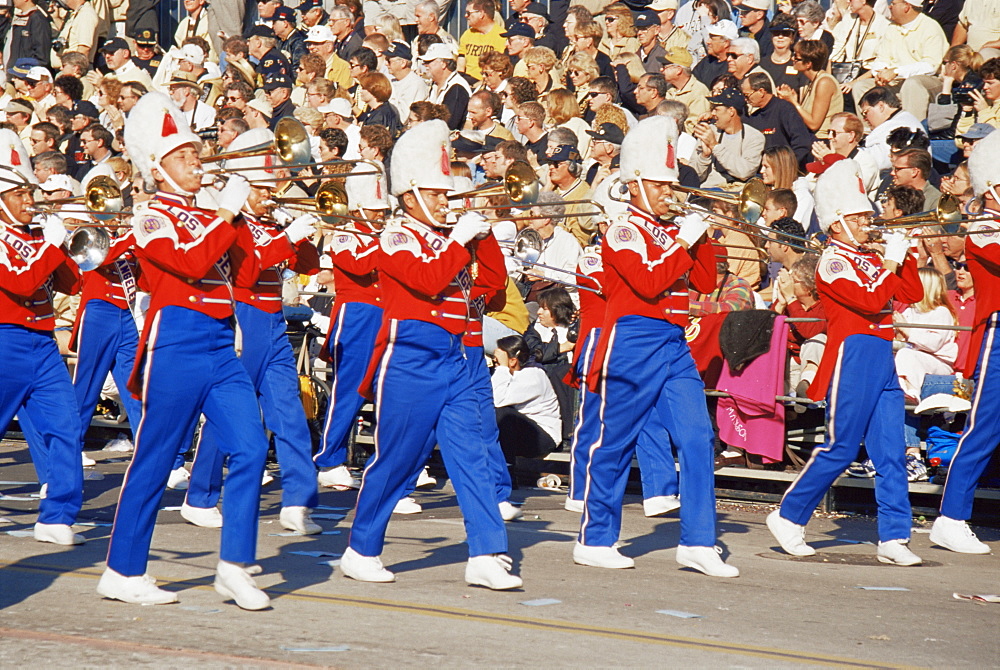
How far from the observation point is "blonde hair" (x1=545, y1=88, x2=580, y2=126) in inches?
534

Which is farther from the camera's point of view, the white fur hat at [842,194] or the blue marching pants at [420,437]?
the white fur hat at [842,194]

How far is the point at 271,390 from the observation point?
8656mm

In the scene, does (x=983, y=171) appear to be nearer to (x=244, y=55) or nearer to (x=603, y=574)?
(x=603, y=574)

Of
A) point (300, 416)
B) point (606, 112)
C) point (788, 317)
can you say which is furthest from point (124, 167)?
point (788, 317)

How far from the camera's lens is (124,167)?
510 inches

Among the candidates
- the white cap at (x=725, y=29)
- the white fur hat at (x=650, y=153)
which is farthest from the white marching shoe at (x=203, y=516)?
the white cap at (x=725, y=29)

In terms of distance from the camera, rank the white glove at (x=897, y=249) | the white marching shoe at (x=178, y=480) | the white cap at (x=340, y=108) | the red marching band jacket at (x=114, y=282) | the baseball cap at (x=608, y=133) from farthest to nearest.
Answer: the white cap at (x=340, y=108) < the baseball cap at (x=608, y=133) < the white marching shoe at (x=178, y=480) < the red marching band jacket at (x=114, y=282) < the white glove at (x=897, y=249)

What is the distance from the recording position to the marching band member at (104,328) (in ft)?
31.6

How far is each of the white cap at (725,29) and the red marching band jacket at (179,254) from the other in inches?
335

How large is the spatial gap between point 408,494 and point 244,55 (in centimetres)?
849

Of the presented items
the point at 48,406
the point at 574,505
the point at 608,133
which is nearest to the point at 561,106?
the point at 608,133

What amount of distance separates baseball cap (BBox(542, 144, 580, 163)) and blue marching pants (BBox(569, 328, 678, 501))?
10.7ft

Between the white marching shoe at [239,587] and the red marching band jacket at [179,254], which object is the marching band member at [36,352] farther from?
the white marching shoe at [239,587]

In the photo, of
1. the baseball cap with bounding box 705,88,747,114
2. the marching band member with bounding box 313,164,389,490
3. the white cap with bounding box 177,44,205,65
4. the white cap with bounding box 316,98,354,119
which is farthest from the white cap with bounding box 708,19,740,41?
the white cap with bounding box 177,44,205,65
